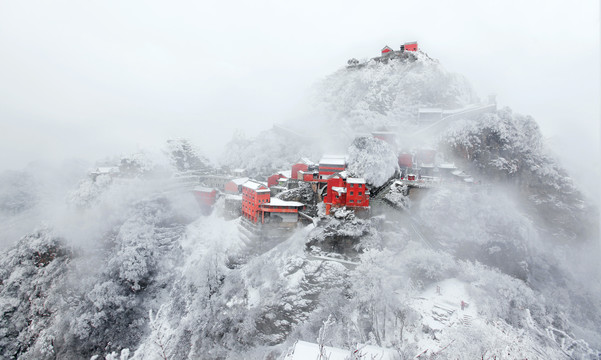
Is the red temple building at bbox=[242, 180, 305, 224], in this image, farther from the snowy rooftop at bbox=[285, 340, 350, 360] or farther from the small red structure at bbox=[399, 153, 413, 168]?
the snowy rooftop at bbox=[285, 340, 350, 360]

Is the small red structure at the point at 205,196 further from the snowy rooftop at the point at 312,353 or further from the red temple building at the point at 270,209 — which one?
the snowy rooftop at the point at 312,353

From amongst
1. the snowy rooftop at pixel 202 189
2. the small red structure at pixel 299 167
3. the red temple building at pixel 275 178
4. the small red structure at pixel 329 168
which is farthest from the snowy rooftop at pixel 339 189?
the snowy rooftop at pixel 202 189

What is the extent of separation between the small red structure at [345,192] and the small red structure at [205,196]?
62.3 feet

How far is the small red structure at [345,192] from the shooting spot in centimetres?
3123

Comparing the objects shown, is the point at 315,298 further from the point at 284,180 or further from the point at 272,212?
the point at 284,180

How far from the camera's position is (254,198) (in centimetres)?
3291

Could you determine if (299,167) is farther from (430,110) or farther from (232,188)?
(430,110)

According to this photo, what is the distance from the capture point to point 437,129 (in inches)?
1703

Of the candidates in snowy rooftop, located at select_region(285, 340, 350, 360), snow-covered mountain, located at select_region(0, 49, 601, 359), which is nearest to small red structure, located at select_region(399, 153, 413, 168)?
snow-covered mountain, located at select_region(0, 49, 601, 359)

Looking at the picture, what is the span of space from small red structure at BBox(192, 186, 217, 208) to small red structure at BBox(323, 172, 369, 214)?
1900 centimetres

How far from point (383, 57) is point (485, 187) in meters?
37.7

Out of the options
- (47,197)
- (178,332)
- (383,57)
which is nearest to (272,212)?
(178,332)

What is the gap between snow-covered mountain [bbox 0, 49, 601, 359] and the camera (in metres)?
21.4

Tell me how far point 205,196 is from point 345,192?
2235 centimetres
